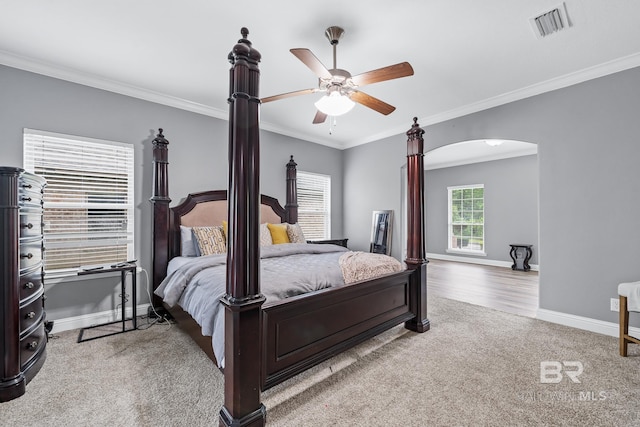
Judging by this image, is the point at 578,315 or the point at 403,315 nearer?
the point at 403,315

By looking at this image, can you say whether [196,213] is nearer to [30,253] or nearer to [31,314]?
[30,253]

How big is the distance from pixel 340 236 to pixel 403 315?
10.2 feet

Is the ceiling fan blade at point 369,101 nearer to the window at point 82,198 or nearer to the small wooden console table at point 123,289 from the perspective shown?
the window at point 82,198

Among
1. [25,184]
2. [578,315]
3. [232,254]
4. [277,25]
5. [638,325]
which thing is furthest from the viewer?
[578,315]

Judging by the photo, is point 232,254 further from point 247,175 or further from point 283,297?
point 283,297

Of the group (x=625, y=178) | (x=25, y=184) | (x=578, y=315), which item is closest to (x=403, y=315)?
(x=578, y=315)

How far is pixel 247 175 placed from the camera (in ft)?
5.24

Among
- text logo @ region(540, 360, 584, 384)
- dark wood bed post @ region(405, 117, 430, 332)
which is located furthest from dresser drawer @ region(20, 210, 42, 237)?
text logo @ region(540, 360, 584, 384)

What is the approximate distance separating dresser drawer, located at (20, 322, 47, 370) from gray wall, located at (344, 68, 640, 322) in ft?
16.2

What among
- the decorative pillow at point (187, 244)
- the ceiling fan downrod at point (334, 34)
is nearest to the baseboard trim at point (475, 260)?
the ceiling fan downrod at point (334, 34)

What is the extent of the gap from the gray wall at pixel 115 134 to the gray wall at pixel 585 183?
146 inches

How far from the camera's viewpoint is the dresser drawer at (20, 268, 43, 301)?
6.91 feet

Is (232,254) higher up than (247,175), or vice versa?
(247,175)

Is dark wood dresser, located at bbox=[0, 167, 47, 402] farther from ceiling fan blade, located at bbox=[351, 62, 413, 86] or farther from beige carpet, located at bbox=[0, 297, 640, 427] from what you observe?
ceiling fan blade, located at bbox=[351, 62, 413, 86]
